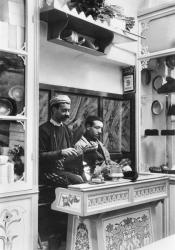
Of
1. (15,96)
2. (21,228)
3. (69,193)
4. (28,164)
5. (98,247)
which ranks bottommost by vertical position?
(98,247)

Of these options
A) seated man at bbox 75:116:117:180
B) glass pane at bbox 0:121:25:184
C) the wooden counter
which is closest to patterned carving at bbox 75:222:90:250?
the wooden counter

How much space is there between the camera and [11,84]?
278 cm

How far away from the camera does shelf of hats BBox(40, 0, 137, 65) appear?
3.06 meters

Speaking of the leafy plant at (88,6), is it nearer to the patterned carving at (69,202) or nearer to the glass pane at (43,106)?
the glass pane at (43,106)

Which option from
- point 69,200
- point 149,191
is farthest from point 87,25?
point 149,191

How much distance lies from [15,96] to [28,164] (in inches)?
22.6

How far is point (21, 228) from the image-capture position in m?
2.74

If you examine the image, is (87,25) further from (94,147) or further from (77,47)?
(94,147)

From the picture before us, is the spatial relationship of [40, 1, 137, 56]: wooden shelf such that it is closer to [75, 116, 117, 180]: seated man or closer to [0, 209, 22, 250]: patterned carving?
[75, 116, 117, 180]: seated man

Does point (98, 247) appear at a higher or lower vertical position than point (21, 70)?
lower

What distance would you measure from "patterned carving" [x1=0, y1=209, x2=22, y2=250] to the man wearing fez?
20.3 inches

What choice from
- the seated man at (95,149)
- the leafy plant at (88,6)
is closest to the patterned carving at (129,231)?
the seated man at (95,149)

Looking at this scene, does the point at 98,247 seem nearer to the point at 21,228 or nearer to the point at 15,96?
the point at 21,228

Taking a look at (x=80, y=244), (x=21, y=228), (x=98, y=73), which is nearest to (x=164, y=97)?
(x=98, y=73)
